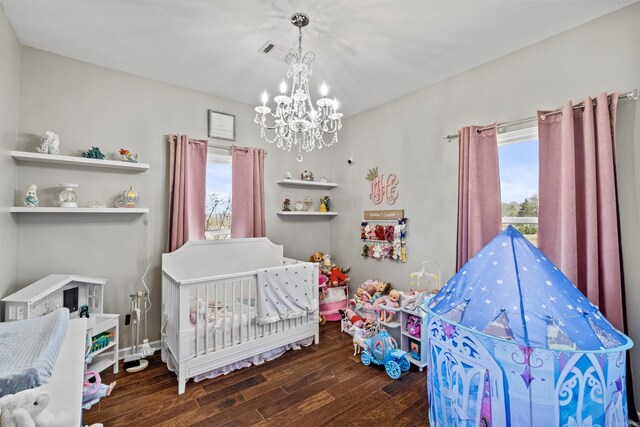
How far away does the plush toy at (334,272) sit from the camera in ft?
11.4

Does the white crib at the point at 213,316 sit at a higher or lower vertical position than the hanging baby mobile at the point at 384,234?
lower

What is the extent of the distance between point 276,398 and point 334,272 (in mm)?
1739

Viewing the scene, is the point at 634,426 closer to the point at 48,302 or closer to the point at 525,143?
the point at 525,143

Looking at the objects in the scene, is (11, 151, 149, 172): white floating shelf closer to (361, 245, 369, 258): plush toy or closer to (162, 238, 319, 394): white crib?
(162, 238, 319, 394): white crib

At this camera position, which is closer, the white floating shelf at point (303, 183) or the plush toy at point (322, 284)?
the plush toy at point (322, 284)

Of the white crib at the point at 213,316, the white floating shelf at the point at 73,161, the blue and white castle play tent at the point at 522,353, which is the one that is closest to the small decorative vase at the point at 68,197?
the white floating shelf at the point at 73,161

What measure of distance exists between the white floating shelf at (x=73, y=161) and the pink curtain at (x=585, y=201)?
3.21 m

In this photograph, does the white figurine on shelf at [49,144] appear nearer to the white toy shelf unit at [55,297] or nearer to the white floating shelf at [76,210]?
the white floating shelf at [76,210]

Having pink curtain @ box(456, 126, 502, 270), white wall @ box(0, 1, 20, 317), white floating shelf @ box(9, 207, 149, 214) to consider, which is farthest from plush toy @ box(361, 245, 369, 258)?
white wall @ box(0, 1, 20, 317)

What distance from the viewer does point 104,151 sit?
246cm

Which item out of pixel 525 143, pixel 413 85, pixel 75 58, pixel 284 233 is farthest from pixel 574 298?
pixel 75 58

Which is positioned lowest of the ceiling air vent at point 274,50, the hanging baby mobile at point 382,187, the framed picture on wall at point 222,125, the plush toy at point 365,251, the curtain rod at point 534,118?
the plush toy at point 365,251

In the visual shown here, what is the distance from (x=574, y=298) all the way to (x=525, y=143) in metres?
1.58

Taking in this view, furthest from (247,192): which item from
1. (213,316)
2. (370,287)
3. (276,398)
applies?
(276,398)
